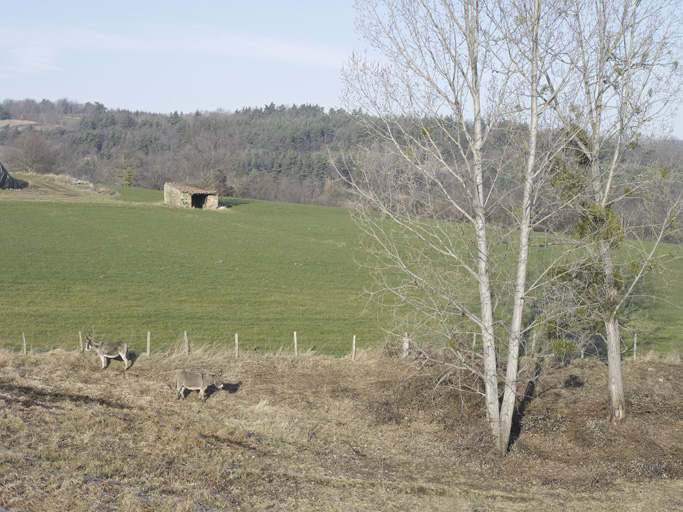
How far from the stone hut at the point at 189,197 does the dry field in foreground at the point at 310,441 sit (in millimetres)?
47252

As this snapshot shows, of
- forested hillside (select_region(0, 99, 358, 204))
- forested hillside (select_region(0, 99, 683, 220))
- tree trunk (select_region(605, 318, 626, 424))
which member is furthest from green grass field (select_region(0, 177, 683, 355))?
forested hillside (select_region(0, 99, 358, 204))

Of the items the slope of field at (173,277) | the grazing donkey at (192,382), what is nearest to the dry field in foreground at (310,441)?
the grazing donkey at (192,382)

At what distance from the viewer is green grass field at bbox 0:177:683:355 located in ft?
78.3

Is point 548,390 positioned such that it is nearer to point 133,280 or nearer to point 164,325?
point 164,325

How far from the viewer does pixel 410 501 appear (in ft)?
32.7

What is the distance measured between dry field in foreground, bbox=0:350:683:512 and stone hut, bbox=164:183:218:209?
155 ft

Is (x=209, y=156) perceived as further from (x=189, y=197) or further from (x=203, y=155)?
(x=189, y=197)

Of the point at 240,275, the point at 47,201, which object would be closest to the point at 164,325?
the point at 240,275

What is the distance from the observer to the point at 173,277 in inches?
1347

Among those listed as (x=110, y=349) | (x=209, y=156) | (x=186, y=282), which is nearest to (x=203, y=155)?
(x=209, y=156)

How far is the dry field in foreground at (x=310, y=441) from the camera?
377 inches

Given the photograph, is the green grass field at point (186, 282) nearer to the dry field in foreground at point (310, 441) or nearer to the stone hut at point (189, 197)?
the dry field in foreground at point (310, 441)

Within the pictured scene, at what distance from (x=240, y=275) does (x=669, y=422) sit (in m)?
25.0

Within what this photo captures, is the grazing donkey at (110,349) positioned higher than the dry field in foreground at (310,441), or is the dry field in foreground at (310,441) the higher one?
the grazing donkey at (110,349)
